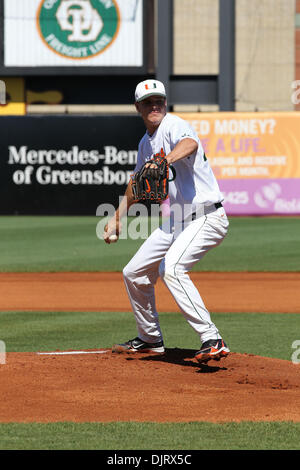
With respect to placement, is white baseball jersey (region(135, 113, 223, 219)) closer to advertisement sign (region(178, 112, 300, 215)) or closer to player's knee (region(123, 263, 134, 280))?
player's knee (region(123, 263, 134, 280))

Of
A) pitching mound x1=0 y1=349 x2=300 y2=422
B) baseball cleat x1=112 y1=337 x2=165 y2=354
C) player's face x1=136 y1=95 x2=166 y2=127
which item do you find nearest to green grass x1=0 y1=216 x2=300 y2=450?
pitching mound x1=0 y1=349 x2=300 y2=422

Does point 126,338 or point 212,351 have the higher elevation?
point 212,351

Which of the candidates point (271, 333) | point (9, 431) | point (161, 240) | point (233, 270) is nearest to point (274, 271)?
point (233, 270)

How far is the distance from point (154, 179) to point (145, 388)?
142 cm

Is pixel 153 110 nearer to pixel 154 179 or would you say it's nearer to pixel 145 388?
pixel 154 179

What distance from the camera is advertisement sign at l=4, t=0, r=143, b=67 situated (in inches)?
1213

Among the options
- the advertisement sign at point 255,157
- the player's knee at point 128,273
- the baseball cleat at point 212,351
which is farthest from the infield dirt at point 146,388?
the advertisement sign at point 255,157

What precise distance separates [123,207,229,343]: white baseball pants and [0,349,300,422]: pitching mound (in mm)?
401

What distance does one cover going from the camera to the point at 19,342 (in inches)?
339

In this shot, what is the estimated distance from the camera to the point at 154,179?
6.55m

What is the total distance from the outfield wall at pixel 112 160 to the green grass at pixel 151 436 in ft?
60.7

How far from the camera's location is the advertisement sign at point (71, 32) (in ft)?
101

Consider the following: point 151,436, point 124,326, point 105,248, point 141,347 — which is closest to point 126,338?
point 124,326

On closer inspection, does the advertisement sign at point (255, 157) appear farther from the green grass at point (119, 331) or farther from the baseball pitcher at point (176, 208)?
the baseball pitcher at point (176, 208)
